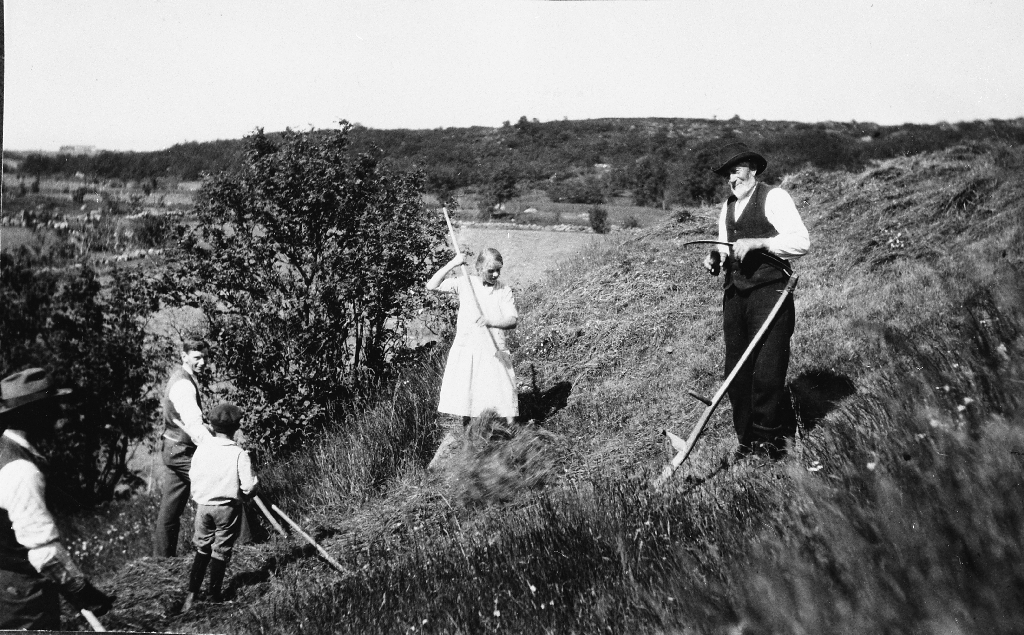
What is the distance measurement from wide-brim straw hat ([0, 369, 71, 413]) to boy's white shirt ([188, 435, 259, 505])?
1133 millimetres

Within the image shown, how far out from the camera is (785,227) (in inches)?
135

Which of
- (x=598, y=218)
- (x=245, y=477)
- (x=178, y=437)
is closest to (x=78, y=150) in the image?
(x=178, y=437)

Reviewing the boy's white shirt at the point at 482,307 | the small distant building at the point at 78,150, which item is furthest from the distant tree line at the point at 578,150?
the boy's white shirt at the point at 482,307

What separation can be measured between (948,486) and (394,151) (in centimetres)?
719

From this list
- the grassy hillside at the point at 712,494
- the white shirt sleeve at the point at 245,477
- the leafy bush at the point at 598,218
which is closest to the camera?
the grassy hillside at the point at 712,494

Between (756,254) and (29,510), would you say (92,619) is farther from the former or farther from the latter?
(756,254)

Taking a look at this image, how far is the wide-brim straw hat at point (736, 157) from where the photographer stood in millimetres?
3533

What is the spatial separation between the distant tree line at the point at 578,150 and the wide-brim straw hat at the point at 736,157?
151cm

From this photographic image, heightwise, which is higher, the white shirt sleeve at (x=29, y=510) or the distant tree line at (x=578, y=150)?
the distant tree line at (x=578, y=150)

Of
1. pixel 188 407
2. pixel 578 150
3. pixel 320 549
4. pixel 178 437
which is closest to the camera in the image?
pixel 320 549

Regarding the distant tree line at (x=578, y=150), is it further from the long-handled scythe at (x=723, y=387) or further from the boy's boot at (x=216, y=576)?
the boy's boot at (x=216, y=576)

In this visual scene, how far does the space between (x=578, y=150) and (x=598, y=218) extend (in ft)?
17.3

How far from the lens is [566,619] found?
110 inches

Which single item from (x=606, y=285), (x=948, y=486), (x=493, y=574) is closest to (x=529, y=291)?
(x=606, y=285)
